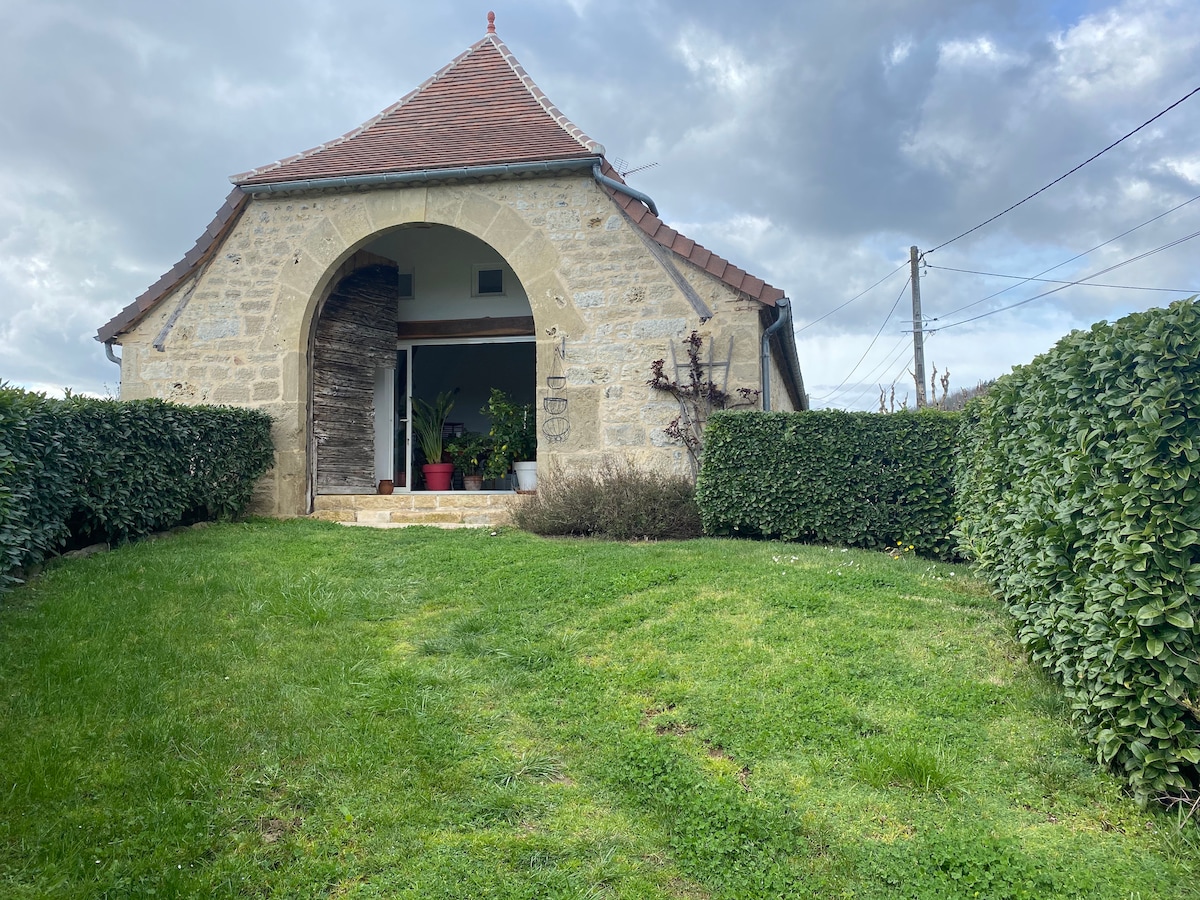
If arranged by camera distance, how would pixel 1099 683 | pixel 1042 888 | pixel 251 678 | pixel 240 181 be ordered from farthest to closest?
pixel 240 181 < pixel 251 678 < pixel 1099 683 < pixel 1042 888

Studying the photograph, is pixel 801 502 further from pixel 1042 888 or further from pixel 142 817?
pixel 142 817

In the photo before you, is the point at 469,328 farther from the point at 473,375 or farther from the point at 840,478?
the point at 840,478

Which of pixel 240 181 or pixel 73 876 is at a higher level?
pixel 240 181

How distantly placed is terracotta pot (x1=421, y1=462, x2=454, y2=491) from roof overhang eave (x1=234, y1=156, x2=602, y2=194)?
4.34 meters

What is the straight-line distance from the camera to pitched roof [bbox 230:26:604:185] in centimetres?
1045

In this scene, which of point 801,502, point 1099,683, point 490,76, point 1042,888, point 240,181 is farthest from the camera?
point 490,76

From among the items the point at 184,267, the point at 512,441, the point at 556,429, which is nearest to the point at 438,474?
the point at 512,441

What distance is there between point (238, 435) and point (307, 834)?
7428 millimetres

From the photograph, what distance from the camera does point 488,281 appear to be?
1311 cm

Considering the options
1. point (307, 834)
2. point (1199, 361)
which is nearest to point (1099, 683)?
point (1199, 361)

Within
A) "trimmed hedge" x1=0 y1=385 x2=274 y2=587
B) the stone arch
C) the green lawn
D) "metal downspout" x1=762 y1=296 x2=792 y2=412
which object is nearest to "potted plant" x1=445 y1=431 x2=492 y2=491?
the stone arch

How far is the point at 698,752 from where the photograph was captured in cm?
379

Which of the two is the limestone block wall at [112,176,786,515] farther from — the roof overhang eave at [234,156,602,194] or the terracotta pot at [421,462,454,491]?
the terracotta pot at [421,462,454,491]

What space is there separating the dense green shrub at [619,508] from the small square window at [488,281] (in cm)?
471
